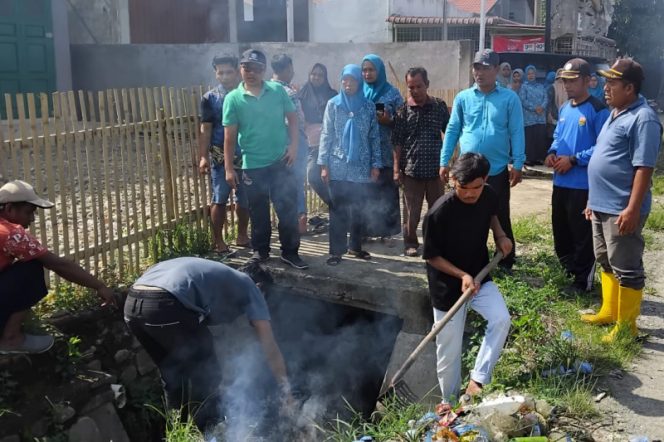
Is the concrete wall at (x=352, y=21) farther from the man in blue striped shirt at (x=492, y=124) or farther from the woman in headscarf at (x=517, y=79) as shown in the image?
the man in blue striped shirt at (x=492, y=124)

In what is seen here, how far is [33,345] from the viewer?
4.44 metres

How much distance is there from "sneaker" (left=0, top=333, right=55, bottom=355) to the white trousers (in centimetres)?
269

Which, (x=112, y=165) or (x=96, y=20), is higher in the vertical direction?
(x=96, y=20)

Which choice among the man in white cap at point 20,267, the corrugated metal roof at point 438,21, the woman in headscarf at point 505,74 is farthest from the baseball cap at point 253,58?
the corrugated metal roof at point 438,21

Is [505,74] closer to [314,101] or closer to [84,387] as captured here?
[314,101]

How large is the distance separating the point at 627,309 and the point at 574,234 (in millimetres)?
1051

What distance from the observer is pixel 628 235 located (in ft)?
14.5

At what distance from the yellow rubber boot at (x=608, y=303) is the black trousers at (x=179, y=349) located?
280 centimetres

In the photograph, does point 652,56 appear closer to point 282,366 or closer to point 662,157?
point 662,157

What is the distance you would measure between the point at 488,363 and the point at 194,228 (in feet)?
11.9

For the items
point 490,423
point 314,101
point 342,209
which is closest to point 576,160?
point 342,209

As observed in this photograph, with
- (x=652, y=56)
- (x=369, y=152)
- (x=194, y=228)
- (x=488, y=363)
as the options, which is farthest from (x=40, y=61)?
(x=652, y=56)

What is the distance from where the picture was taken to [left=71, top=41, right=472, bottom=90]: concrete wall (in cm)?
1301

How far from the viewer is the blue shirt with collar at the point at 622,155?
13.8 ft
